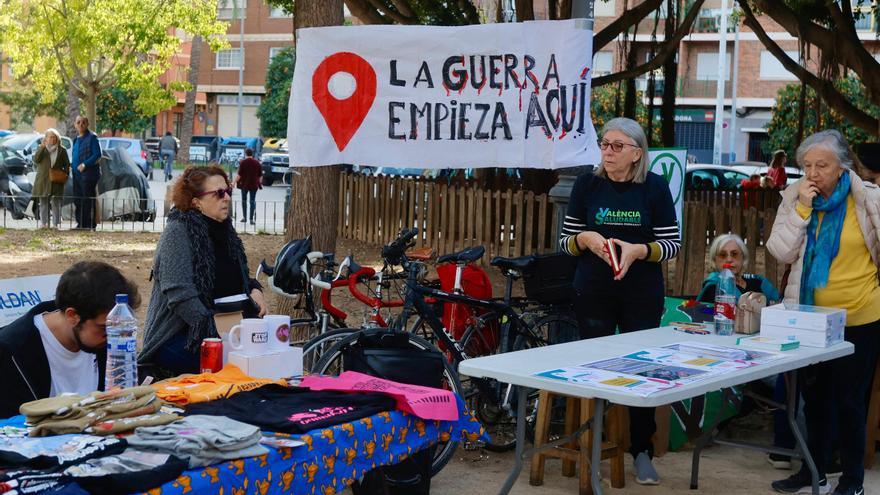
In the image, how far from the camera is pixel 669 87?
695 inches

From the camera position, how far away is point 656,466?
21.7 feet

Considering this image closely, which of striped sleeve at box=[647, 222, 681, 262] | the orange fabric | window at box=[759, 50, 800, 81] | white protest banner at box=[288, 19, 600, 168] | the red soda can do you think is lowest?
the orange fabric

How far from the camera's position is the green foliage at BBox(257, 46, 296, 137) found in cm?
5628

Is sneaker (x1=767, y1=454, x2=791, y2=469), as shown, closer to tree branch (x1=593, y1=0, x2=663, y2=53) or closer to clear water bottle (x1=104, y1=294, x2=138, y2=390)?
clear water bottle (x1=104, y1=294, x2=138, y2=390)

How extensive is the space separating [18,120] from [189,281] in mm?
57287

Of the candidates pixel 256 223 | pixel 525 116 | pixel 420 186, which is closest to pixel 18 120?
pixel 256 223

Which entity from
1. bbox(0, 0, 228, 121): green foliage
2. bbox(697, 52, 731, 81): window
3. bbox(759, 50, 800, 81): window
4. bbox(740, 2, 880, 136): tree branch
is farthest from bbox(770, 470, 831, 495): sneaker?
bbox(697, 52, 731, 81): window

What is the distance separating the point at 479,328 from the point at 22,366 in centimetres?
335

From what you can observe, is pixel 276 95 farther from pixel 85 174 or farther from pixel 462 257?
pixel 462 257

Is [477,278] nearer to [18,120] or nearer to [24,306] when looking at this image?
[24,306]

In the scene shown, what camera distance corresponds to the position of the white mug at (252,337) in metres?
4.42

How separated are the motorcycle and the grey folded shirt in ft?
55.7

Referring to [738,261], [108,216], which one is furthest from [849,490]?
[108,216]

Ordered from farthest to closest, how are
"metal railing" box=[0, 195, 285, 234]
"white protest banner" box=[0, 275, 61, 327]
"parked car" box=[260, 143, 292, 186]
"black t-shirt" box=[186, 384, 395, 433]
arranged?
"parked car" box=[260, 143, 292, 186] < "metal railing" box=[0, 195, 285, 234] < "white protest banner" box=[0, 275, 61, 327] < "black t-shirt" box=[186, 384, 395, 433]
